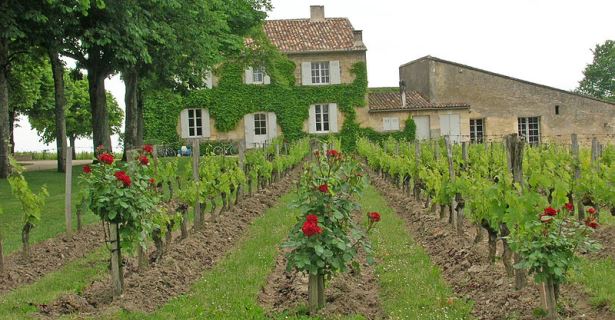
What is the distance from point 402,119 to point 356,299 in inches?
1236

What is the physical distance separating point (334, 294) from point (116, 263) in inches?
89.1

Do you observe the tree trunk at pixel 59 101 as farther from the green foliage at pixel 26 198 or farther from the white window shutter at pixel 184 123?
the green foliage at pixel 26 198

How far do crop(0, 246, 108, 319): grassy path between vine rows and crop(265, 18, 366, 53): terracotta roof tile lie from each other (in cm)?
2870

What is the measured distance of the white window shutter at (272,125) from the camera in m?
37.7

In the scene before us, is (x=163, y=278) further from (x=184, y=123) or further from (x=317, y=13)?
(x=317, y=13)

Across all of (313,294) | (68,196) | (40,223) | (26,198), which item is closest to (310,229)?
(313,294)

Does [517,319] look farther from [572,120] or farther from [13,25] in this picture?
[572,120]

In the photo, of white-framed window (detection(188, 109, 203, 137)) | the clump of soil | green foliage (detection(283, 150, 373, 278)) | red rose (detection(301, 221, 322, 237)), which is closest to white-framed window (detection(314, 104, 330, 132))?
white-framed window (detection(188, 109, 203, 137))

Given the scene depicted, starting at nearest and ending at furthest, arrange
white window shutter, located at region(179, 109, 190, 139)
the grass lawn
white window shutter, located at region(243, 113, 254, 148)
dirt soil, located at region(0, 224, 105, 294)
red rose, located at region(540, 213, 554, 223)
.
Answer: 1. red rose, located at region(540, 213, 554, 223)
2. dirt soil, located at region(0, 224, 105, 294)
3. the grass lawn
4. white window shutter, located at region(179, 109, 190, 139)
5. white window shutter, located at region(243, 113, 254, 148)

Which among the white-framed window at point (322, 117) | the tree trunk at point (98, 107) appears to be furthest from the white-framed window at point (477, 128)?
the tree trunk at point (98, 107)

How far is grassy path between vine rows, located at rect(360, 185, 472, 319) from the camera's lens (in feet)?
22.0

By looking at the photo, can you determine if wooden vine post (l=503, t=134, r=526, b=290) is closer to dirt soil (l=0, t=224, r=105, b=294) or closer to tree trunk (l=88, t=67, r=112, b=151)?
dirt soil (l=0, t=224, r=105, b=294)

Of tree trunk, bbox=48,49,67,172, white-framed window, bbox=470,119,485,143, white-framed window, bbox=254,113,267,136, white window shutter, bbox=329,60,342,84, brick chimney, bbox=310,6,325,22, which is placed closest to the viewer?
tree trunk, bbox=48,49,67,172

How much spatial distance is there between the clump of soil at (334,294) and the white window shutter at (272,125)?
29.1 m
